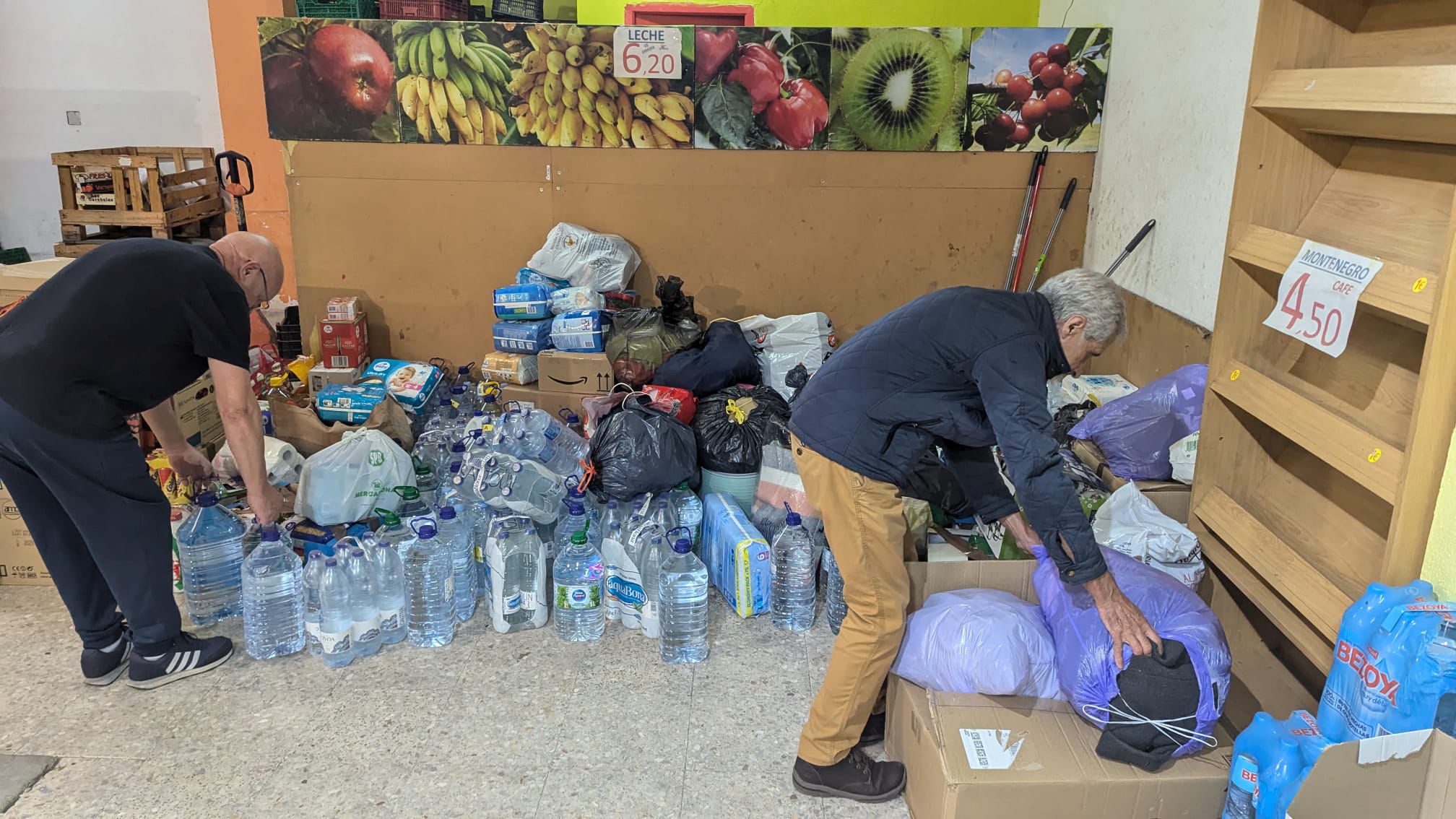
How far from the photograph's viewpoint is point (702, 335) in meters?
4.65

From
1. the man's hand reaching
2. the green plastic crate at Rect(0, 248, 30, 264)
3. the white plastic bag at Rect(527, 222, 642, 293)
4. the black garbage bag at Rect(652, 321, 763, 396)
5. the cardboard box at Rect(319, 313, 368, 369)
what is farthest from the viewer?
the green plastic crate at Rect(0, 248, 30, 264)

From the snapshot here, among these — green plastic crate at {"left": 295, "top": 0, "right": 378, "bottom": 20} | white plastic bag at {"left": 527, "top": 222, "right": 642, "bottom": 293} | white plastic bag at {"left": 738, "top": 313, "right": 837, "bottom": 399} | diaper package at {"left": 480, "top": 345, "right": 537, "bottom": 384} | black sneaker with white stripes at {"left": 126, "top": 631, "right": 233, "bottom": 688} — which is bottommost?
black sneaker with white stripes at {"left": 126, "top": 631, "right": 233, "bottom": 688}

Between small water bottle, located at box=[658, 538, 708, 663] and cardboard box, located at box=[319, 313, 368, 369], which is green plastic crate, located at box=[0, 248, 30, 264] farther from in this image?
small water bottle, located at box=[658, 538, 708, 663]

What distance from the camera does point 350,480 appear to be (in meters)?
3.62

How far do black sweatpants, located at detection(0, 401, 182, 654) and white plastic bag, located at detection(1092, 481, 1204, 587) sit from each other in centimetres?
261

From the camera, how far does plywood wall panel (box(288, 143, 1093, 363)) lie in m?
Result: 4.84

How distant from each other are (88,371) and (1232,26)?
11.8 ft

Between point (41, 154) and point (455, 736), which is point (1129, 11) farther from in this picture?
point (41, 154)

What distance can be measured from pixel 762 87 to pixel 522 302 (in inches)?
59.7

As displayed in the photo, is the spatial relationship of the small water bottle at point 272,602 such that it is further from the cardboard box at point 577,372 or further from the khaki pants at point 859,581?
the khaki pants at point 859,581

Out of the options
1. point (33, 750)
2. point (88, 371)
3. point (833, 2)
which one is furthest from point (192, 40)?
point (33, 750)

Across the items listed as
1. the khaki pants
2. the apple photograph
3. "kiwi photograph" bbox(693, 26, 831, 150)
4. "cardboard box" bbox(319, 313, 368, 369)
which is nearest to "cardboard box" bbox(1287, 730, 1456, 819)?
the khaki pants

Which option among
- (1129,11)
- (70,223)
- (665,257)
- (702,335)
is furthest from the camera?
(70,223)

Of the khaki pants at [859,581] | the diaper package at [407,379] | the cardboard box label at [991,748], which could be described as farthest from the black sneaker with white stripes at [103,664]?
the cardboard box label at [991,748]
